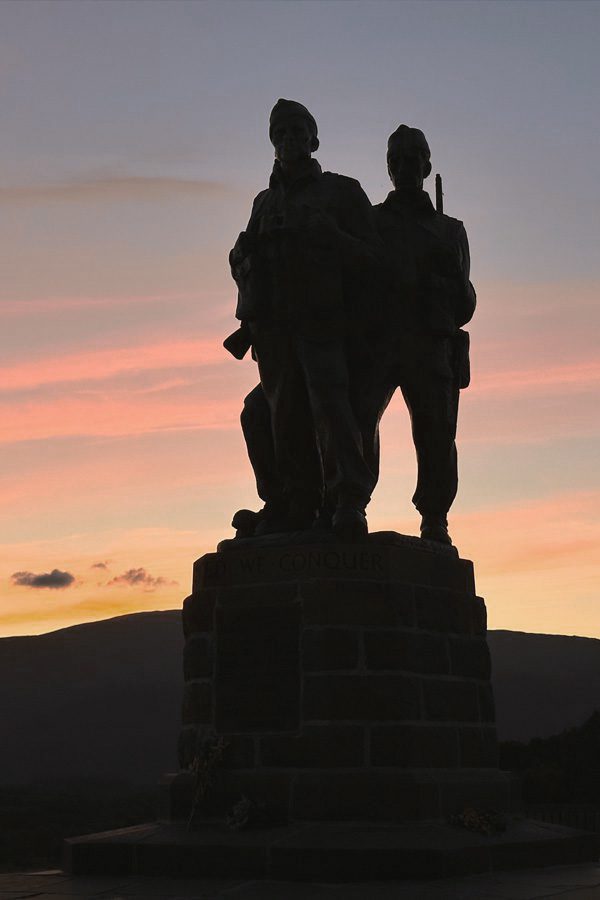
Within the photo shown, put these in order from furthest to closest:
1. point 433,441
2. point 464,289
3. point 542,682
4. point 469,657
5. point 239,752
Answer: point 542,682 → point 433,441 → point 464,289 → point 469,657 → point 239,752

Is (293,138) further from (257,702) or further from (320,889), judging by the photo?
(320,889)

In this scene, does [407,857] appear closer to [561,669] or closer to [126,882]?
[126,882]

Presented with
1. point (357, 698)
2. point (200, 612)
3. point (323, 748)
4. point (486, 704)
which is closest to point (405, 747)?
point (357, 698)

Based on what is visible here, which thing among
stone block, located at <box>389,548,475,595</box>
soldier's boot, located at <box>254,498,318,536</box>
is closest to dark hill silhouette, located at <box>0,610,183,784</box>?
soldier's boot, located at <box>254,498,318,536</box>

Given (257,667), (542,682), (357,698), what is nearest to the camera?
(357,698)

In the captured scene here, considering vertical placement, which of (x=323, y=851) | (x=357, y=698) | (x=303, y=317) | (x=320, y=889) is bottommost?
(x=320, y=889)

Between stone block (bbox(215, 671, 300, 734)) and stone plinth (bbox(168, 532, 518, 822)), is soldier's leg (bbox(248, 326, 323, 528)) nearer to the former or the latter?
stone plinth (bbox(168, 532, 518, 822))

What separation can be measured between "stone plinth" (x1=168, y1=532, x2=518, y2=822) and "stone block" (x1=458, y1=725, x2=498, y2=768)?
15mm

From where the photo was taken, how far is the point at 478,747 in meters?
9.28

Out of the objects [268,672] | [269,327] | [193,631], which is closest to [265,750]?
[268,672]

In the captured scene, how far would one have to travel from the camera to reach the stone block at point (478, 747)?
9086 millimetres

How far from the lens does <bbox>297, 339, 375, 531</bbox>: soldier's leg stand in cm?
918

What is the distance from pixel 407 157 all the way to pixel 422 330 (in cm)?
144

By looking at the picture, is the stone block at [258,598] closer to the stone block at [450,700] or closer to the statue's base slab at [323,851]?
the stone block at [450,700]
